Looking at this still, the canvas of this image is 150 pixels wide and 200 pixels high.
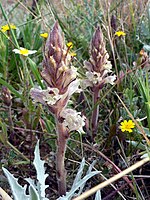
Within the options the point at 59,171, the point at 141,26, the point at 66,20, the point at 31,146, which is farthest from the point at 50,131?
the point at 66,20

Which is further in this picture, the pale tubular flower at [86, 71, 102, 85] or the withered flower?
the pale tubular flower at [86, 71, 102, 85]

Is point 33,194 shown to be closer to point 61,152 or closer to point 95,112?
point 61,152

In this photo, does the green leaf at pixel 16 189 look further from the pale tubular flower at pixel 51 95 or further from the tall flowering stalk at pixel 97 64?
the tall flowering stalk at pixel 97 64

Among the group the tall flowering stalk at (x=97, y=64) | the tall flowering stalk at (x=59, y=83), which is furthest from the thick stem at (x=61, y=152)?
the tall flowering stalk at (x=97, y=64)

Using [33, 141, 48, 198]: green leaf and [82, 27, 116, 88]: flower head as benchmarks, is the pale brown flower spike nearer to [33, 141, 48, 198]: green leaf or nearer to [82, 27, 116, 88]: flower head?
[33, 141, 48, 198]: green leaf

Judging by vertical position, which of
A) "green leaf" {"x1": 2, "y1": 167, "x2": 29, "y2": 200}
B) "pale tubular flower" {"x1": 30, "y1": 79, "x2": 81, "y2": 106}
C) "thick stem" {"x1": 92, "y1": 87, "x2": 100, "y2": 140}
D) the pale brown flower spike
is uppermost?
the pale brown flower spike

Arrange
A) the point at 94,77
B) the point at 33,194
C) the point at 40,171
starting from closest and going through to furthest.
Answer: the point at 33,194
the point at 40,171
the point at 94,77

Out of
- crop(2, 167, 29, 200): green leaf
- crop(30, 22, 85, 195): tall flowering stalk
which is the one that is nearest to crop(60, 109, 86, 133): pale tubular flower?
crop(30, 22, 85, 195): tall flowering stalk

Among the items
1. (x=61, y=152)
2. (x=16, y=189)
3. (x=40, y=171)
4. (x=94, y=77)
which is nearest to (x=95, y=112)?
(x=94, y=77)
